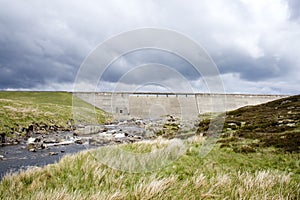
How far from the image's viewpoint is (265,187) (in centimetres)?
659

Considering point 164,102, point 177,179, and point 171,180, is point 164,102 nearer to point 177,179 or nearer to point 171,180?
point 177,179

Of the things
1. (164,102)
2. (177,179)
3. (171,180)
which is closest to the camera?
(171,180)

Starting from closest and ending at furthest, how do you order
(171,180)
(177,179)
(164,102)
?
(171,180), (177,179), (164,102)

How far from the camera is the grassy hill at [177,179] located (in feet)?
19.2

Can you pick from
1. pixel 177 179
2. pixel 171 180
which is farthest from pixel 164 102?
pixel 171 180

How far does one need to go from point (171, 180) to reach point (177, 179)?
115cm

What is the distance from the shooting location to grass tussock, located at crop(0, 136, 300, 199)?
581cm

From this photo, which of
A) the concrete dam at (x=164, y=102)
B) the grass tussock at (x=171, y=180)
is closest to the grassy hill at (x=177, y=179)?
the grass tussock at (x=171, y=180)

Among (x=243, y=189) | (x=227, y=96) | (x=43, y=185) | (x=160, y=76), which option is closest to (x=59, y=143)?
(x=160, y=76)

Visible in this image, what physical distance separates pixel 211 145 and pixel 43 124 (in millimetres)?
23720

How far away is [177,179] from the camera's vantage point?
25.9ft

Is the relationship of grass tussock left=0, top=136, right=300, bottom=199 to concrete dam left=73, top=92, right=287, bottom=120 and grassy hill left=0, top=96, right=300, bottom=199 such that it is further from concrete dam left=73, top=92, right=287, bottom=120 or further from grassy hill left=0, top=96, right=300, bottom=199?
concrete dam left=73, top=92, right=287, bottom=120

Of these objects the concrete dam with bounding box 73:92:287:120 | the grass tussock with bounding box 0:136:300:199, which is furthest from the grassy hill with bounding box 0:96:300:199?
the concrete dam with bounding box 73:92:287:120

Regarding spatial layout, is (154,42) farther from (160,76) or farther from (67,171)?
(67,171)
